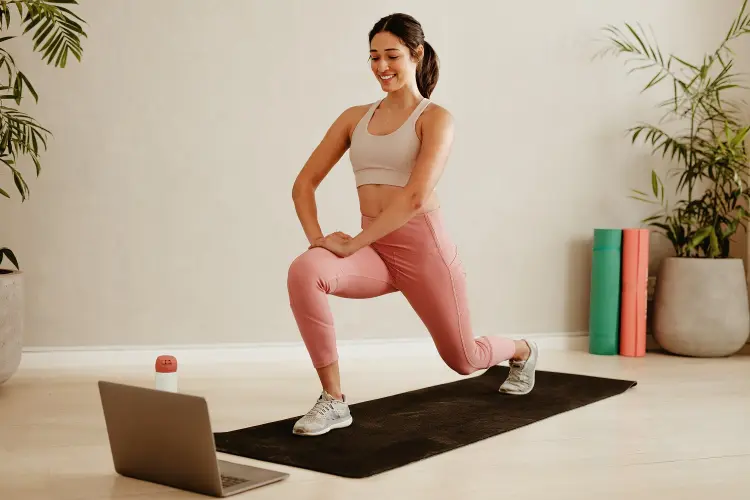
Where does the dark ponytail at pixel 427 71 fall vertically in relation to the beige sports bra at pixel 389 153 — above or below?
above

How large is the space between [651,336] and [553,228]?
2.43 ft

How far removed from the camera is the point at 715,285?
4344mm

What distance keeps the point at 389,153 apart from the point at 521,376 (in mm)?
985

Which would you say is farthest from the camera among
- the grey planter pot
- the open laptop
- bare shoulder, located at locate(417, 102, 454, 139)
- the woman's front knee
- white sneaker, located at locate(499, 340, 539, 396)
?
the grey planter pot

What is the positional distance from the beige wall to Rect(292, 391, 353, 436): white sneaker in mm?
1353

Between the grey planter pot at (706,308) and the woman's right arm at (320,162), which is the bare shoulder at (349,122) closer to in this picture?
the woman's right arm at (320,162)

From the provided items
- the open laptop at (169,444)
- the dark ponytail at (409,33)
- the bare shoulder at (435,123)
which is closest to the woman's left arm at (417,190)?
the bare shoulder at (435,123)

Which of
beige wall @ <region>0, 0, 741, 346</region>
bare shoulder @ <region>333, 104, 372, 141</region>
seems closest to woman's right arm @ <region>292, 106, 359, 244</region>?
bare shoulder @ <region>333, 104, 372, 141</region>

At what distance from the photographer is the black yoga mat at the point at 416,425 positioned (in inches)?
94.8

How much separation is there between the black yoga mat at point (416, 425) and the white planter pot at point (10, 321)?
907mm

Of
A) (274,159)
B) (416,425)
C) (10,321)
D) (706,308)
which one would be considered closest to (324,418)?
(416,425)

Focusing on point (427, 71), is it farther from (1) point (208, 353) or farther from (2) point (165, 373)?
(1) point (208, 353)

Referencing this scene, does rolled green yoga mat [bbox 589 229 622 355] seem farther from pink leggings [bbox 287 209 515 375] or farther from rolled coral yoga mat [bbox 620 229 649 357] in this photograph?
pink leggings [bbox 287 209 515 375]

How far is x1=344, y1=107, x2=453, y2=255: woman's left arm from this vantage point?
2.68 m
